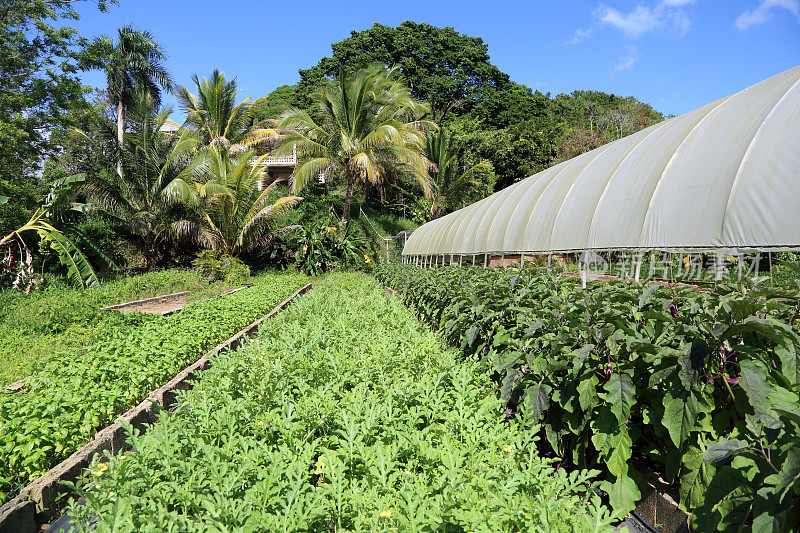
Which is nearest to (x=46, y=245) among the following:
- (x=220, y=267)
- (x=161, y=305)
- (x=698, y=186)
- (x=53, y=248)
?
(x=53, y=248)

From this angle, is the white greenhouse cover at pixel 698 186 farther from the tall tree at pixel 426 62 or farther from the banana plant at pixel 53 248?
the tall tree at pixel 426 62

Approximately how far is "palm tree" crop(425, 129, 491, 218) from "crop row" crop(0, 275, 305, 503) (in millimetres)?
21202

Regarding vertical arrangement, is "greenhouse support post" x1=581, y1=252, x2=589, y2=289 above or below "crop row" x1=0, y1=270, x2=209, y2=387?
above

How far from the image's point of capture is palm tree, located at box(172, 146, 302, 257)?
17.2m

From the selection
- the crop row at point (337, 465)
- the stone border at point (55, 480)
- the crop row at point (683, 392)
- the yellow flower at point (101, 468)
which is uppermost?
the crop row at point (683, 392)

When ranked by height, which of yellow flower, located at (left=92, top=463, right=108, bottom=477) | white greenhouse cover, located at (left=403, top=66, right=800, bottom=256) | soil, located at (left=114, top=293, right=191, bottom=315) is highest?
white greenhouse cover, located at (left=403, top=66, right=800, bottom=256)

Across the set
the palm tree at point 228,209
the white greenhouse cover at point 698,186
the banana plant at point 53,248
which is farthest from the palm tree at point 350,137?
the white greenhouse cover at point 698,186

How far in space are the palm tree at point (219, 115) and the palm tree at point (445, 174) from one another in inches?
362

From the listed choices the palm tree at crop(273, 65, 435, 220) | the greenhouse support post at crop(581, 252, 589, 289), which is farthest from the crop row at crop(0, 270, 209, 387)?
the palm tree at crop(273, 65, 435, 220)

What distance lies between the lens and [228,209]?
1730cm

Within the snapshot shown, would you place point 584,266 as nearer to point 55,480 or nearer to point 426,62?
point 55,480

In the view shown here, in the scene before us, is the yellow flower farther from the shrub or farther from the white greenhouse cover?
the shrub

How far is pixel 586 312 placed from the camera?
277cm

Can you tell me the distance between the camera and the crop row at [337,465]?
1.67m
